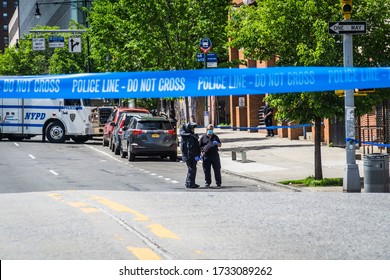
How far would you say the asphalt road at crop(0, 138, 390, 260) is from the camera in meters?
10.6

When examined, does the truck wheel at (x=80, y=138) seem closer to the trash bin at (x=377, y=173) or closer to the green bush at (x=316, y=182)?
the green bush at (x=316, y=182)

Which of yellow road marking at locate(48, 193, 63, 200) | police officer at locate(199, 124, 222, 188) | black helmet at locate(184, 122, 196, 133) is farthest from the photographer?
police officer at locate(199, 124, 222, 188)

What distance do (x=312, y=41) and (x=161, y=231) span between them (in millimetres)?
11492

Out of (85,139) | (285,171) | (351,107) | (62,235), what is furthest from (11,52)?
(62,235)

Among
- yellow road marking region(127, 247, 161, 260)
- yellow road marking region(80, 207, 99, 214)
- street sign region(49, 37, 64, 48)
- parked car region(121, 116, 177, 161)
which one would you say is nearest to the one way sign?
street sign region(49, 37, 64, 48)

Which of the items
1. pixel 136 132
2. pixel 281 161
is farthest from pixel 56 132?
pixel 281 161

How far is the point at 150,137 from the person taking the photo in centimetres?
3372

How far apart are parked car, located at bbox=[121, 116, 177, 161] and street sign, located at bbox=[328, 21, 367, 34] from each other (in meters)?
14.7

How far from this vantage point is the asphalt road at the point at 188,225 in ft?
34.9

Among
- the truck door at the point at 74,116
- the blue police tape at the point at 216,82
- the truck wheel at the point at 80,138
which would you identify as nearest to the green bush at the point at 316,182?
the blue police tape at the point at 216,82

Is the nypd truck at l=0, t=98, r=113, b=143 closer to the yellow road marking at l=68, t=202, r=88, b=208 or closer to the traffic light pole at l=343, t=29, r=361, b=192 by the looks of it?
the traffic light pole at l=343, t=29, r=361, b=192

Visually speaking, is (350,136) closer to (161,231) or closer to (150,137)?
(161,231)
